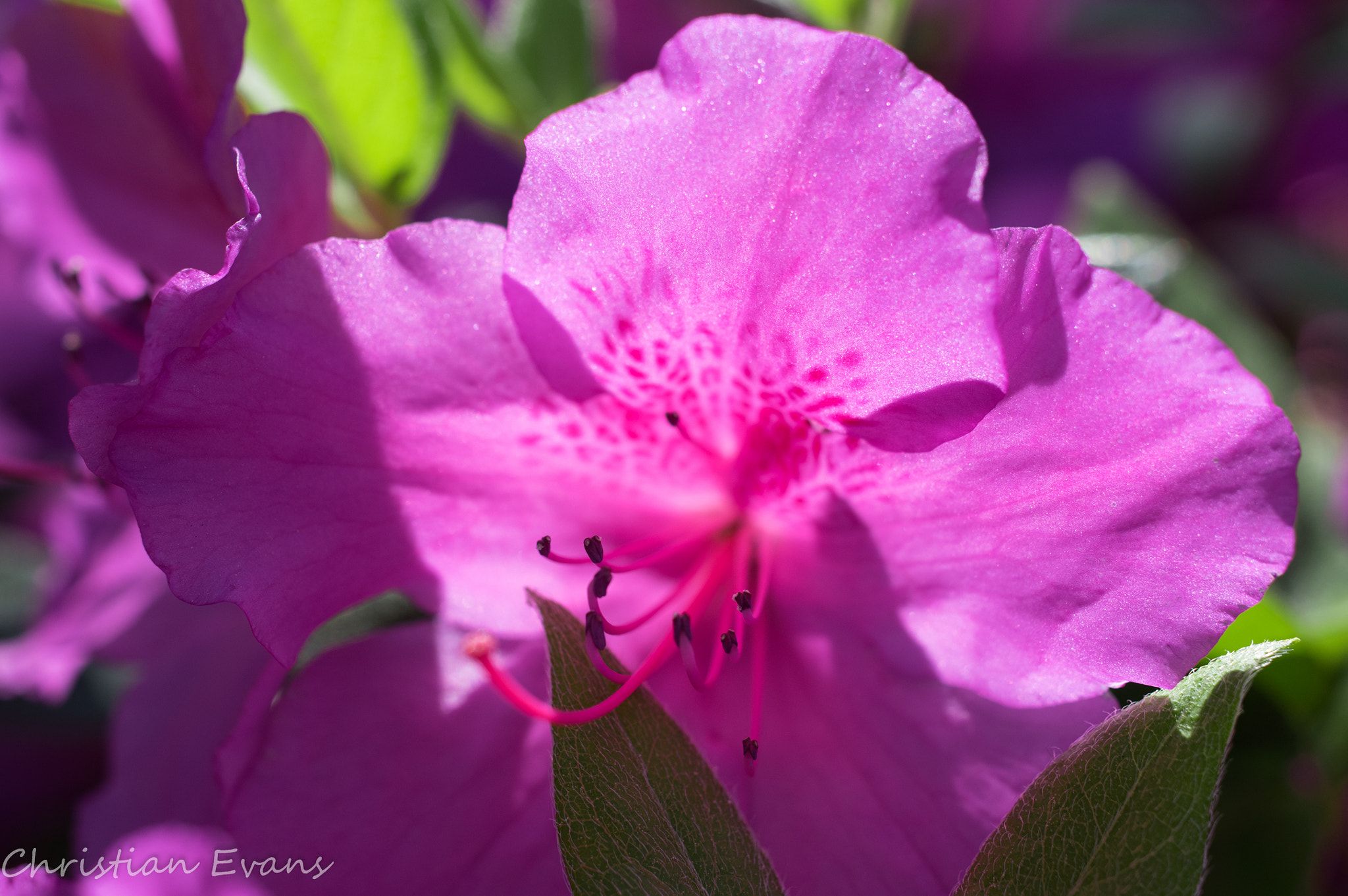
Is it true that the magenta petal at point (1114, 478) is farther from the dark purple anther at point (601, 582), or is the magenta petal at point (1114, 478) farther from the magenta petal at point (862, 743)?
the dark purple anther at point (601, 582)

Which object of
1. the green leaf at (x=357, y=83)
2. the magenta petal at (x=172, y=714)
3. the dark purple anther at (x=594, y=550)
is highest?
the green leaf at (x=357, y=83)

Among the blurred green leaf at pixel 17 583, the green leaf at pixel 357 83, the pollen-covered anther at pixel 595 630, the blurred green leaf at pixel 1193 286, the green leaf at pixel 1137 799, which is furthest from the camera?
the blurred green leaf at pixel 17 583

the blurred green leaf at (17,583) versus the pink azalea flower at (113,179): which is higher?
the pink azalea flower at (113,179)

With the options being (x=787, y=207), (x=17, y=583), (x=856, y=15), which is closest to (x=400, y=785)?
(x=787, y=207)

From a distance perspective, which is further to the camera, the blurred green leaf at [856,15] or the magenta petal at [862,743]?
the blurred green leaf at [856,15]

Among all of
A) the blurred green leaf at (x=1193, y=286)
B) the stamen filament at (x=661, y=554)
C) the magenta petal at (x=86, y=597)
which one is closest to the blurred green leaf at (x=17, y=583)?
the magenta petal at (x=86, y=597)

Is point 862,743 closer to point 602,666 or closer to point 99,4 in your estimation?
point 602,666

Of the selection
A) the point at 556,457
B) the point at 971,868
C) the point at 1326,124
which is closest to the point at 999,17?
the point at 1326,124
